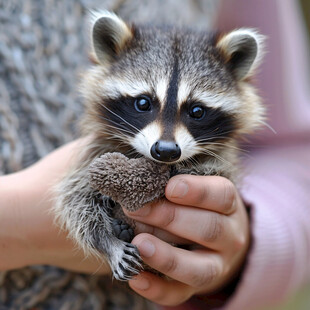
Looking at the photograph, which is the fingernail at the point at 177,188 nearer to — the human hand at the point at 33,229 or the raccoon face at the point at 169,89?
the raccoon face at the point at 169,89

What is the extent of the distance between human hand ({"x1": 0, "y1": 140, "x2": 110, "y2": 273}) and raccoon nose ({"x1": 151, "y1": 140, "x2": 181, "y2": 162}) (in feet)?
1.03

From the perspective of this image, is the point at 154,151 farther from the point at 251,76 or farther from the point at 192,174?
the point at 251,76

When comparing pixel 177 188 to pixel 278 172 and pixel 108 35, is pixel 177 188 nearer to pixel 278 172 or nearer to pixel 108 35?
pixel 108 35

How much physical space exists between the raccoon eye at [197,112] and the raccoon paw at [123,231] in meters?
0.28

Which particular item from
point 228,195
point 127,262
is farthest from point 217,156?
point 127,262

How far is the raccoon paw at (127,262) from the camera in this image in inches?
32.9

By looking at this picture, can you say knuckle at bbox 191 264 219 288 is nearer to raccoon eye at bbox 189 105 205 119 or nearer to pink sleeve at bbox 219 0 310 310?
pink sleeve at bbox 219 0 310 310

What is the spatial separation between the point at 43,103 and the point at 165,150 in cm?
56

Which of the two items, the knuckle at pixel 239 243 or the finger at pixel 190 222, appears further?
the knuckle at pixel 239 243

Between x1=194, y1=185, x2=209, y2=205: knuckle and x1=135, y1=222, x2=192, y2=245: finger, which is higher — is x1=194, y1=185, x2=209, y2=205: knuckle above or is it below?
above

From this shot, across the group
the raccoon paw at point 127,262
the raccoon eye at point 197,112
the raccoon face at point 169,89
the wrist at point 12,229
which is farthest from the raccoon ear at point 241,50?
the wrist at point 12,229

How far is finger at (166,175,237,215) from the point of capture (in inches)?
33.3

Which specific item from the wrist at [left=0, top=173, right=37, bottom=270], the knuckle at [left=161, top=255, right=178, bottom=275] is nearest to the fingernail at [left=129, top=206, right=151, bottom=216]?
the knuckle at [left=161, top=255, right=178, bottom=275]

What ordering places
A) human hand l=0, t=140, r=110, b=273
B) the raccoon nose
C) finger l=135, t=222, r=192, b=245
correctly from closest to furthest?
the raccoon nose
finger l=135, t=222, r=192, b=245
human hand l=0, t=140, r=110, b=273
